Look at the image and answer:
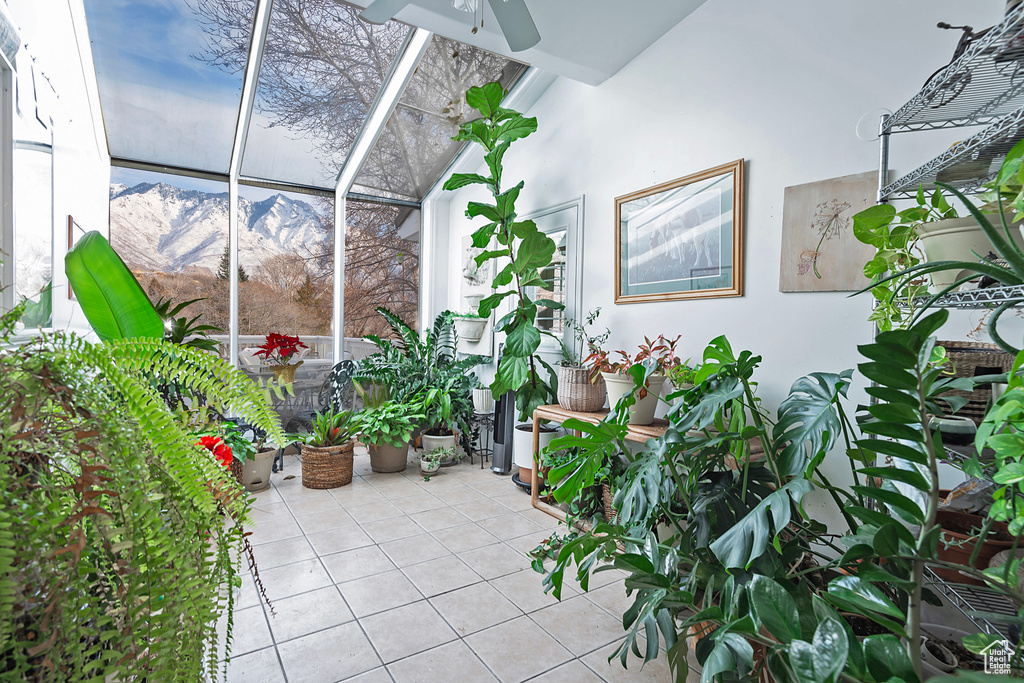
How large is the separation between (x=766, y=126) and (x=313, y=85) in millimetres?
2745

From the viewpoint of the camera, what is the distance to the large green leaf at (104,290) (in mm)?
1075

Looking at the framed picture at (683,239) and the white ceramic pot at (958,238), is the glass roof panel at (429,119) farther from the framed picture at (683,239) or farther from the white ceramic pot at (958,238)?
the white ceramic pot at (958,238)

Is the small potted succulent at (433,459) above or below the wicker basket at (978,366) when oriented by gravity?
below

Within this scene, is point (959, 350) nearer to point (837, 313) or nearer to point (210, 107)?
point (837, 313)

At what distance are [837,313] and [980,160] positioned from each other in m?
0.87

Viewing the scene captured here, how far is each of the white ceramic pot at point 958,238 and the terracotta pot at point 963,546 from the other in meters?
0.63

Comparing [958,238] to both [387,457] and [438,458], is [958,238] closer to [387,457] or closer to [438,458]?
[438,458]

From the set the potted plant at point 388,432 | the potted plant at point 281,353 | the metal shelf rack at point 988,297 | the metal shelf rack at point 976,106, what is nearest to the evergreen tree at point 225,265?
the potted plant at point 281,353

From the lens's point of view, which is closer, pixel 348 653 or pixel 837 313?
pixel 348 653

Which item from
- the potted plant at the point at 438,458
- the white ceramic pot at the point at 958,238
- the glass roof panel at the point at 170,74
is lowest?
the potted plant at the point at 438,458

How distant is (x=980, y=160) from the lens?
117 cm

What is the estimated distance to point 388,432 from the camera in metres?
3.54

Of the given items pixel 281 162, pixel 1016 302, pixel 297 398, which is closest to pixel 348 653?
pixel 1016 302

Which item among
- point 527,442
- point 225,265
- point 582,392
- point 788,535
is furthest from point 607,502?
point 225,265
